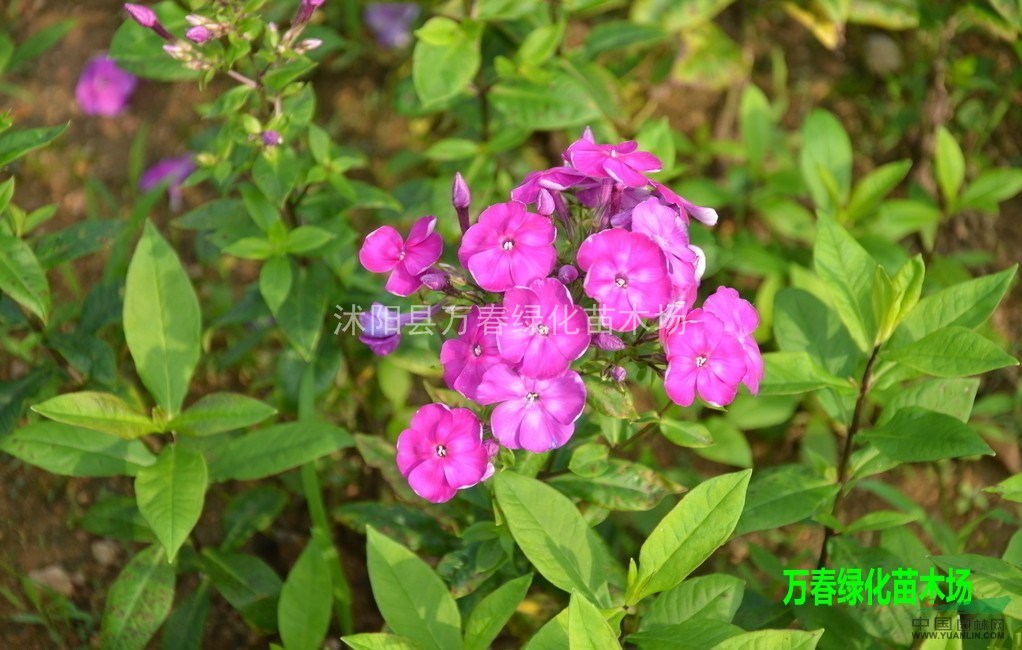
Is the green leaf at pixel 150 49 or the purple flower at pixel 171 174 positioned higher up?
the green leaf at pixel 150 49

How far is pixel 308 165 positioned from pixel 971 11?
2505 millimetres

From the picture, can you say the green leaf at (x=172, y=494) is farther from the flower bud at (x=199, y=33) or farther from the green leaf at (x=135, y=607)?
the flower bud at (x=199, y=33)

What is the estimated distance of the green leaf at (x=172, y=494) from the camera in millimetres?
2299

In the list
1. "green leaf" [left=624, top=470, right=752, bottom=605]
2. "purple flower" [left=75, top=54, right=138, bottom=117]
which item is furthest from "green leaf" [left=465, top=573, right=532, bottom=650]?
"purple flower" [left=75, top=54, right=138, bottom=117]

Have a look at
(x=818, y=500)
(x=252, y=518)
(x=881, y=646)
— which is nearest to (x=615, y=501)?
(x=818, y=500)

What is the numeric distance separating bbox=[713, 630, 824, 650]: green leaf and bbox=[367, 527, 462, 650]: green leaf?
62cm

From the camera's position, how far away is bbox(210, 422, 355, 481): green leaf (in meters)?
2.55

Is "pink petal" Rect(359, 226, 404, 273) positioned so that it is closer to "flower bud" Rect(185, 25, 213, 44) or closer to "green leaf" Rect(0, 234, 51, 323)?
"flower bud" Rect(185, 25, 213, 44)

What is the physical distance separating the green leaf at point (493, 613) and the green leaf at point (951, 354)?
105 centimetres

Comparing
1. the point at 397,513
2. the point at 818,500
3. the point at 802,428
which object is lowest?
the point at 802,428

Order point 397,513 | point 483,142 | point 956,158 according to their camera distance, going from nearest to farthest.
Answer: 1. point 397,513
2. point 483,142
3. point 956,158

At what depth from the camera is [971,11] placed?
3.62m

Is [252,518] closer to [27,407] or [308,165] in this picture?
[27,407]

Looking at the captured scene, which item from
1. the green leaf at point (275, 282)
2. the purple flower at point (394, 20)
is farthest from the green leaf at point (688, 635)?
the purple flower at point (394, 20)
